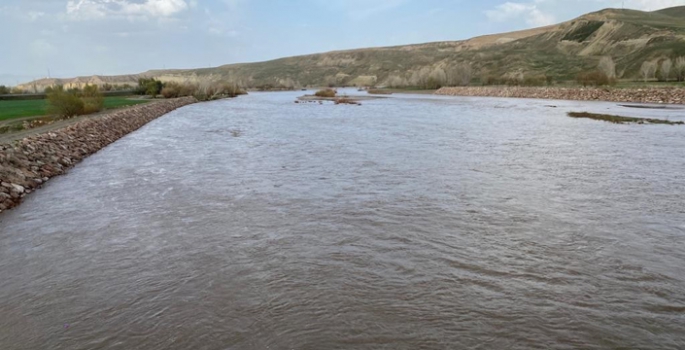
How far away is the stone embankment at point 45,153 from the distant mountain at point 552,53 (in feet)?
223

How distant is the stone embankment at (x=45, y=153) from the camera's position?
12.1m

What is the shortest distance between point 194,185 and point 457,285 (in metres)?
8.51

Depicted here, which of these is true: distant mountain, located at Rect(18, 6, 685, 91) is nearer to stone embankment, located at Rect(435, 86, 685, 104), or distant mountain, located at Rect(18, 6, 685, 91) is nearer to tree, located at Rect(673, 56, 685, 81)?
tree, located at Rect(673, 56, 685, 81)

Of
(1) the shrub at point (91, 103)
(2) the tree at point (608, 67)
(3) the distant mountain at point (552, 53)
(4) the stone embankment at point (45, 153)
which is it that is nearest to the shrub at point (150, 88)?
(3) the distant mountain at point (552, 53)

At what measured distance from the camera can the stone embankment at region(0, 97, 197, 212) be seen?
12.1m

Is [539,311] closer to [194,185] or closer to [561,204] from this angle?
[561,204]

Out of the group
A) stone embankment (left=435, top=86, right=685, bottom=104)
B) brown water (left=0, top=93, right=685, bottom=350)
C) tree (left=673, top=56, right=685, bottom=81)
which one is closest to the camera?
brown water (left=0, top=93, right=685, bottom=350)

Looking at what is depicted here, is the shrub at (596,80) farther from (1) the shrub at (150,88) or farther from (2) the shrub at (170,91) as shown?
(1) the shrub at (150,88)

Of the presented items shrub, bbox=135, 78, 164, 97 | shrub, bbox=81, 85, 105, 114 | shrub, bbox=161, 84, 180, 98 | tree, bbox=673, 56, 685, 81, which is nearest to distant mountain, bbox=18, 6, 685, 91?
shrub, bbox=135, 78, 164, 97

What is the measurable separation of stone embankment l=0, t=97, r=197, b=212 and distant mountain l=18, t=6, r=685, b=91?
68.1m

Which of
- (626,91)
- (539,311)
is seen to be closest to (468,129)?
(539,311)

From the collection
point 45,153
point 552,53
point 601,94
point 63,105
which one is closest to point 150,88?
point 63,105

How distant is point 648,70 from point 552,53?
68.6m

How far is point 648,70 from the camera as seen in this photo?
73.0 m
